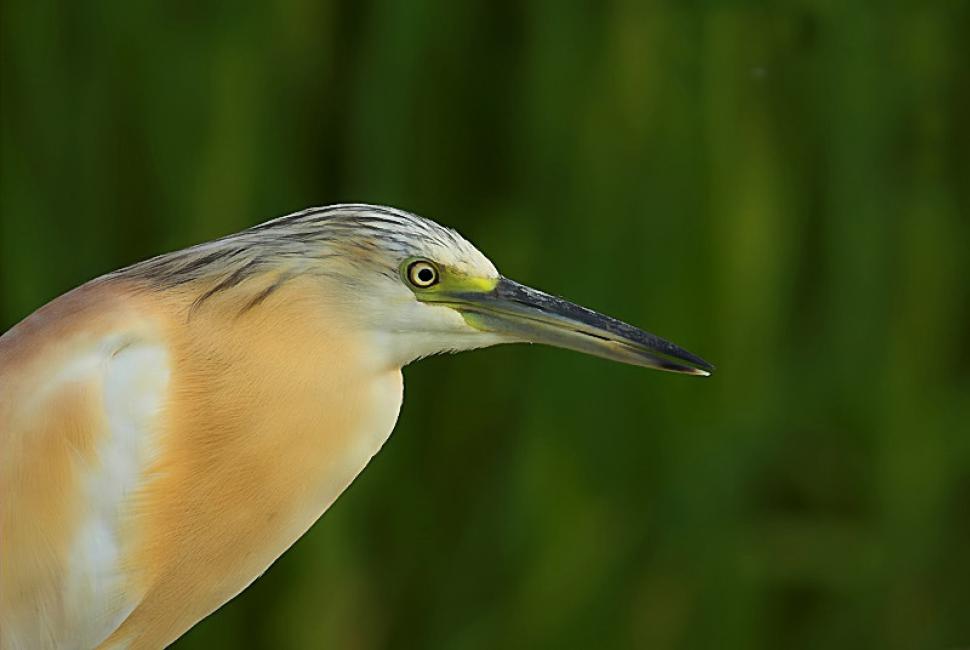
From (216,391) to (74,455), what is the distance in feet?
0.27

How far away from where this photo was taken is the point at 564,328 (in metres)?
0.69

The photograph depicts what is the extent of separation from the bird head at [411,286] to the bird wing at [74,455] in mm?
48

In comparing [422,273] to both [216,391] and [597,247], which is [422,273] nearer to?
[216,391]

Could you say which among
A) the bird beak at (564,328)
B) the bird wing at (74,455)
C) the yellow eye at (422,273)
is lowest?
the bird wing at (74,455)

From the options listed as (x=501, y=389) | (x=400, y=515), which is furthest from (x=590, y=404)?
(x=400, y=515)

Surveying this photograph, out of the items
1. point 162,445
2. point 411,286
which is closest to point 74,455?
point 162,445

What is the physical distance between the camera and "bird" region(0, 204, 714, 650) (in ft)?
2.20

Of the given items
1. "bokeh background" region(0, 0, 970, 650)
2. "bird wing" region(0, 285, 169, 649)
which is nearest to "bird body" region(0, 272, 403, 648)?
"bird wing" region(0, 285, 169, 649)

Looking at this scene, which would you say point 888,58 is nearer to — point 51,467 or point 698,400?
point 698,400

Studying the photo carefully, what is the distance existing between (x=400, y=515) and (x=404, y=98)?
33 cm

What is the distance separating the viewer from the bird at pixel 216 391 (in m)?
0.67

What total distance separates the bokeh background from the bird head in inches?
16.7

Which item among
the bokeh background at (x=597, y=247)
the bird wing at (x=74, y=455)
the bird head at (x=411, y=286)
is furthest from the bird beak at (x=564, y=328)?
the bokeh background at (x=597, y=247)

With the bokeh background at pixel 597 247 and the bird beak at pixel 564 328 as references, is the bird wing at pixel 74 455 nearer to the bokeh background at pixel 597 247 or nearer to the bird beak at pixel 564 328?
the bird beak at pixel 564 328
